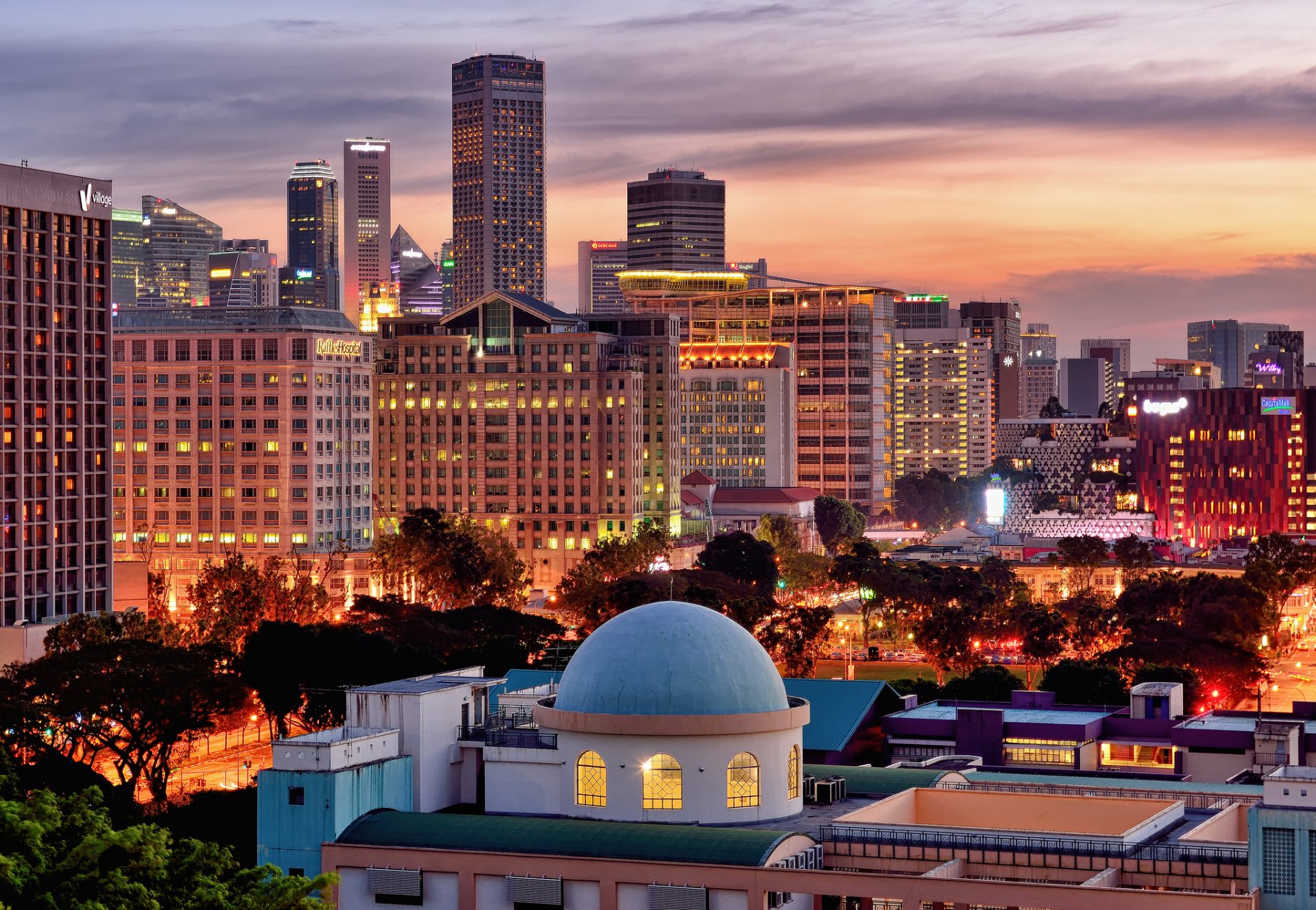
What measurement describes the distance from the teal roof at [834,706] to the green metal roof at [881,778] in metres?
21.6

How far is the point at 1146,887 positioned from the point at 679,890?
17.9 m

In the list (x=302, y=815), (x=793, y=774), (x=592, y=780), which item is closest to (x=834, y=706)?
(x=793, y=774)

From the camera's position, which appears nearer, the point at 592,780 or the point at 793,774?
the point at 592,780

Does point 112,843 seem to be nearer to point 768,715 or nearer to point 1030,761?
point 768,715

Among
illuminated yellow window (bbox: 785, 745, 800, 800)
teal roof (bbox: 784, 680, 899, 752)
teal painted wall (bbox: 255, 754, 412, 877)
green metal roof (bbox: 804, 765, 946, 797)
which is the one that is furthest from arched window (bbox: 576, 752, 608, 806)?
teal roof (bbox: 784, 680, 899, 752)

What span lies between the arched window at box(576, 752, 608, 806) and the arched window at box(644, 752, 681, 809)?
7.39ft

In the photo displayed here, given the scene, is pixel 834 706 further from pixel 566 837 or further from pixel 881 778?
pixel 566 837

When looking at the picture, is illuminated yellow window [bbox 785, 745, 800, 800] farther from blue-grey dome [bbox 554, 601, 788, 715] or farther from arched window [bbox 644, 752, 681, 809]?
arched window [bbox 644, 752, 681, 809]

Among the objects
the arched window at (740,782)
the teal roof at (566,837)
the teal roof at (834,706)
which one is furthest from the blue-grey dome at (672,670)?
the teal roof at (834,706)

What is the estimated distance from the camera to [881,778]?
324ft

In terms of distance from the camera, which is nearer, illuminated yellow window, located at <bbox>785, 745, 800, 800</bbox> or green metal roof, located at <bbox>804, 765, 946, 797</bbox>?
illuminated yellow window, located at <bbox>785, 745, 800, 800</bbox>

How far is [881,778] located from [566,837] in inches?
763

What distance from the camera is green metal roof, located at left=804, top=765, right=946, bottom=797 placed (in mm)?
97375

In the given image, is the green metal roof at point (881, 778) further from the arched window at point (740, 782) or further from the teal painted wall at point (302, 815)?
the teal painted wall at point (302, 815)
